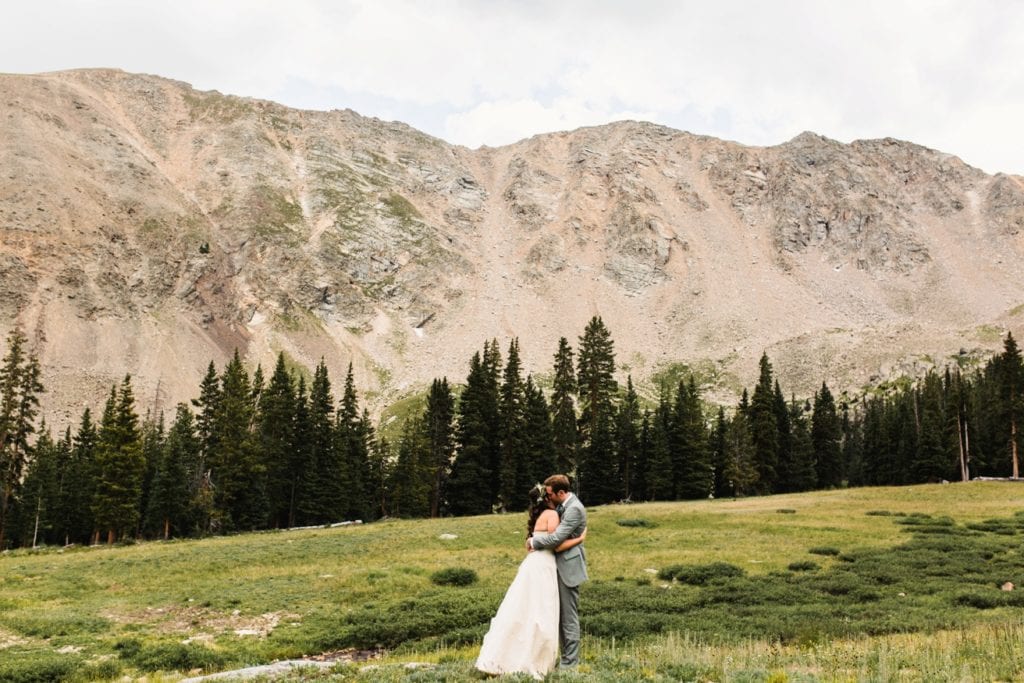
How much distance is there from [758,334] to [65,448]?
6341 inches

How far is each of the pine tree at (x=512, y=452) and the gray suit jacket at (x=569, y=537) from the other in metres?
57.4

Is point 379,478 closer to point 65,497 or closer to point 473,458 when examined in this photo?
point 473,458

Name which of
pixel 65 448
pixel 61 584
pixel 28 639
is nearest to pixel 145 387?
pixel 65 448

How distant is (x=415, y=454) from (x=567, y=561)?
238 feet

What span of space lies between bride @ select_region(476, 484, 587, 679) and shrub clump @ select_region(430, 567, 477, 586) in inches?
677

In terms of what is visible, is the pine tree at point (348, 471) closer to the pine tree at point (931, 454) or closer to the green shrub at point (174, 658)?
the green shrub at point (174, 658)

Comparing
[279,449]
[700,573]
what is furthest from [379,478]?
[700,573]

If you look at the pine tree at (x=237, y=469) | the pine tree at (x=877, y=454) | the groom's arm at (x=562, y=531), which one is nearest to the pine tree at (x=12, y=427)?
the pine tree at (x=237, y=469)

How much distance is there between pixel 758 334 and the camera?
Result: 188 meters

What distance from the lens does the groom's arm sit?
36.6 feet

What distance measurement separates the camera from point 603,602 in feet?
74.4

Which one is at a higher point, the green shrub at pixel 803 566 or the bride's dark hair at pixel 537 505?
the bride's dark hair at pixel 537 505

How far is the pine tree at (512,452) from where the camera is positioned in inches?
2704

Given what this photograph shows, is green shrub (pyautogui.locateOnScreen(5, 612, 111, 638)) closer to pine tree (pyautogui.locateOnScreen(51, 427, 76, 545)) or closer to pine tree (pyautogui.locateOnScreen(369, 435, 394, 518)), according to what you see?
pine tree (pyautogui.locateOnScreen(51, 427, 76, 545))
